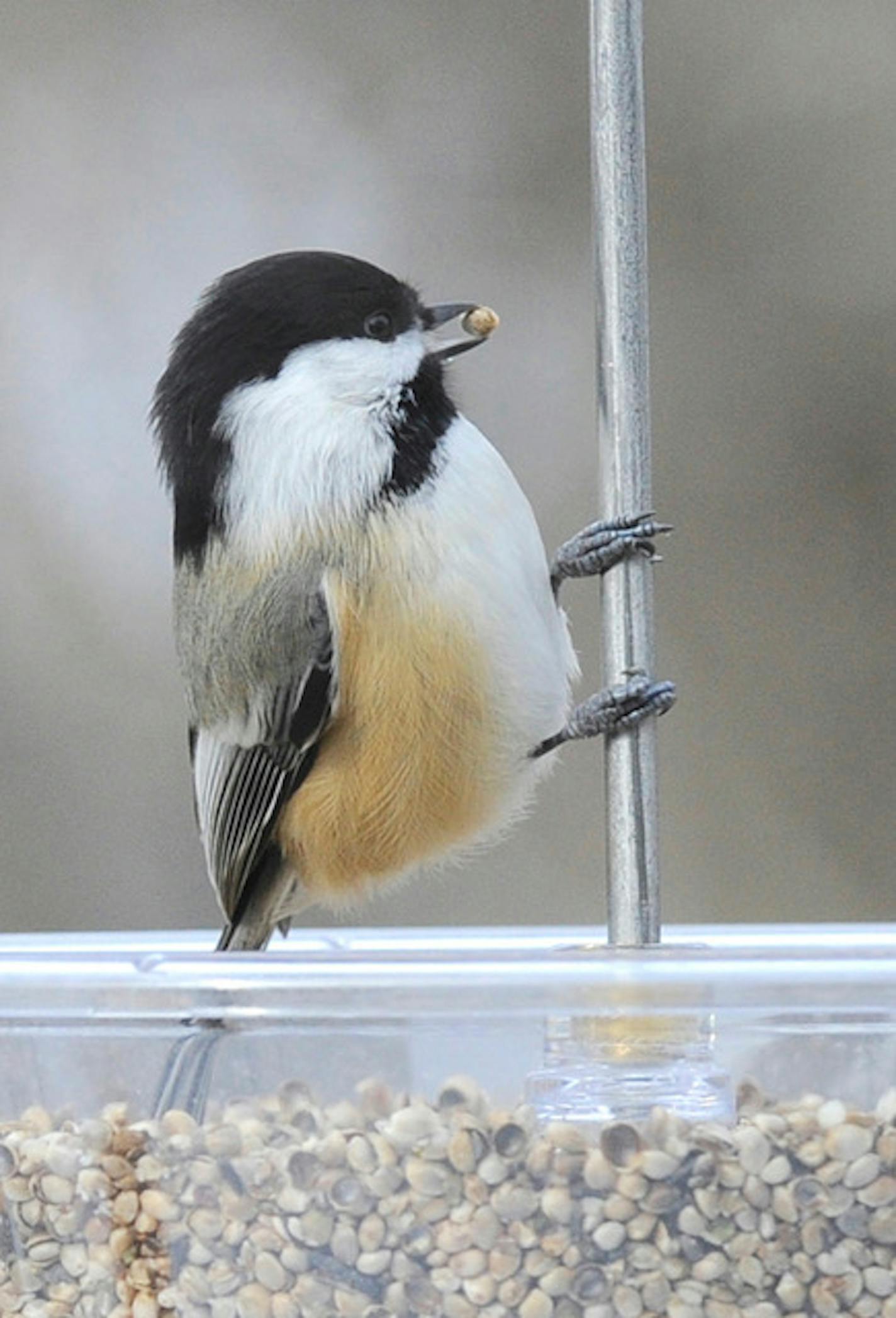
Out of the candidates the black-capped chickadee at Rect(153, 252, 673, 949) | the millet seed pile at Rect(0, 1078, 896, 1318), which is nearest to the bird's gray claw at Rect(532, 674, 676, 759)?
the millet seed pile at Rect(0, 1078, 896, 1318)

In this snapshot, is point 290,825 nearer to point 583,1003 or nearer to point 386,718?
point 386,718

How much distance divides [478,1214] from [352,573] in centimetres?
44

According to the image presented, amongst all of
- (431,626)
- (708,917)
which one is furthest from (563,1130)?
(708,917)

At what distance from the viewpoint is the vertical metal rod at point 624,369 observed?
27.3 inches

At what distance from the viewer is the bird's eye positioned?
3.40 ft

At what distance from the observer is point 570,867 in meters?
2.12

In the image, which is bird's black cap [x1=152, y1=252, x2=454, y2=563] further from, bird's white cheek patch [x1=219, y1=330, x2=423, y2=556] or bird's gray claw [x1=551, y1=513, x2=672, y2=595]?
bird's gray claw [x1=551, y1=513, x2=672, y2=595]

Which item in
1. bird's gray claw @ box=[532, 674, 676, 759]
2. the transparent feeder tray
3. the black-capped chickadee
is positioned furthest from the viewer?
the black-capped chickadee

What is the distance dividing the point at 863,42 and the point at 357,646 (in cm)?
134

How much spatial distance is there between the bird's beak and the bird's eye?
0.09ft

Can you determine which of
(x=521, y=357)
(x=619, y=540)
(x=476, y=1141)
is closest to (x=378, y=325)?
(x=619, y=540)

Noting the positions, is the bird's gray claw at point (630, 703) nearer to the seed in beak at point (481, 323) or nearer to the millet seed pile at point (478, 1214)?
the millet seed pile at point (478, 1214)

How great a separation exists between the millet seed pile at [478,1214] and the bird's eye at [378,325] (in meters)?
0.50

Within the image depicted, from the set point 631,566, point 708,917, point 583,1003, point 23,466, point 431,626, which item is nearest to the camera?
point 583,1003
